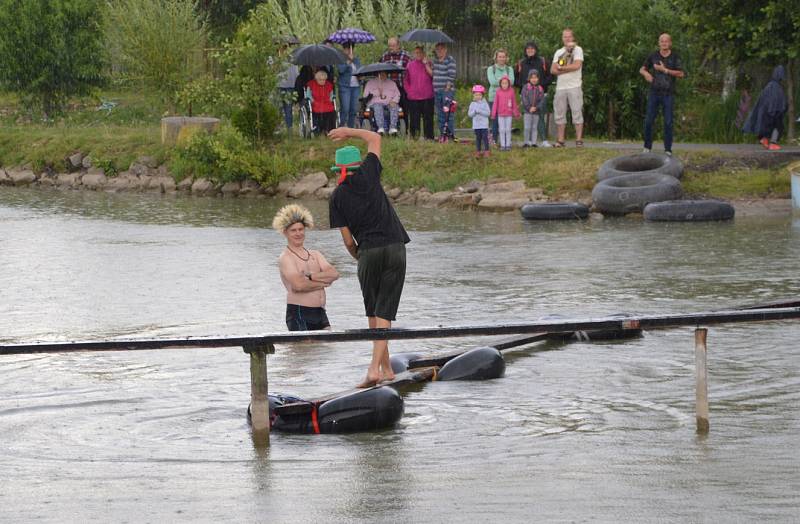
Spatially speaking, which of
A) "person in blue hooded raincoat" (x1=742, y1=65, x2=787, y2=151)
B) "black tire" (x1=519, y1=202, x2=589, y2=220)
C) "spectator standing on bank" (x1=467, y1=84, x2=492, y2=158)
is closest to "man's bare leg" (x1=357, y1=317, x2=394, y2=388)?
"black tire" (x1=519, y1=202, x2=589, y2=220)

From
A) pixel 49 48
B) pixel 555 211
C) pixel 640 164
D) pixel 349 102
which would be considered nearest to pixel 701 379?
pixel 555 211

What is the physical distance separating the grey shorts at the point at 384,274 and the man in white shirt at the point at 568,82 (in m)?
15.5

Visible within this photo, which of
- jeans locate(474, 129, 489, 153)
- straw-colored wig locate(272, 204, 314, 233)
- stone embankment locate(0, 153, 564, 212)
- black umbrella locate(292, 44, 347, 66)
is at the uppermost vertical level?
black umbrella locate(292, 44, 347, 66)

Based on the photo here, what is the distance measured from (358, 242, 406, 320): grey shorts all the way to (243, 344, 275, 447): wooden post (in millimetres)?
1661

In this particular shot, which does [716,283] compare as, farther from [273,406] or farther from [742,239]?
[273,406]

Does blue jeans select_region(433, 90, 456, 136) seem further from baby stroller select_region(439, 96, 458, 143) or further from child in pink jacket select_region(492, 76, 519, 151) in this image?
child in pink jacket select_region(492, 76, 519, 151)

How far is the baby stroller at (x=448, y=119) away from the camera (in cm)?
2714

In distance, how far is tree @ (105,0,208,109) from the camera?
35094 millimetres

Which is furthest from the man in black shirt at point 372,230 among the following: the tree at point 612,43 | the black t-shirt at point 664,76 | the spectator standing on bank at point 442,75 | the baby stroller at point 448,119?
the tree at point 612,43

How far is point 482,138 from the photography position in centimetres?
2642

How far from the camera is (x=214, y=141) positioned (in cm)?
2967

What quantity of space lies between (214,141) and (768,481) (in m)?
23.0

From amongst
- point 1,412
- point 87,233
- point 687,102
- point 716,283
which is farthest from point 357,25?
point 1,412

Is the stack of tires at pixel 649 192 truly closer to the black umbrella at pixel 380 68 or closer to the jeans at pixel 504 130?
the jeans at pixel 504 130
